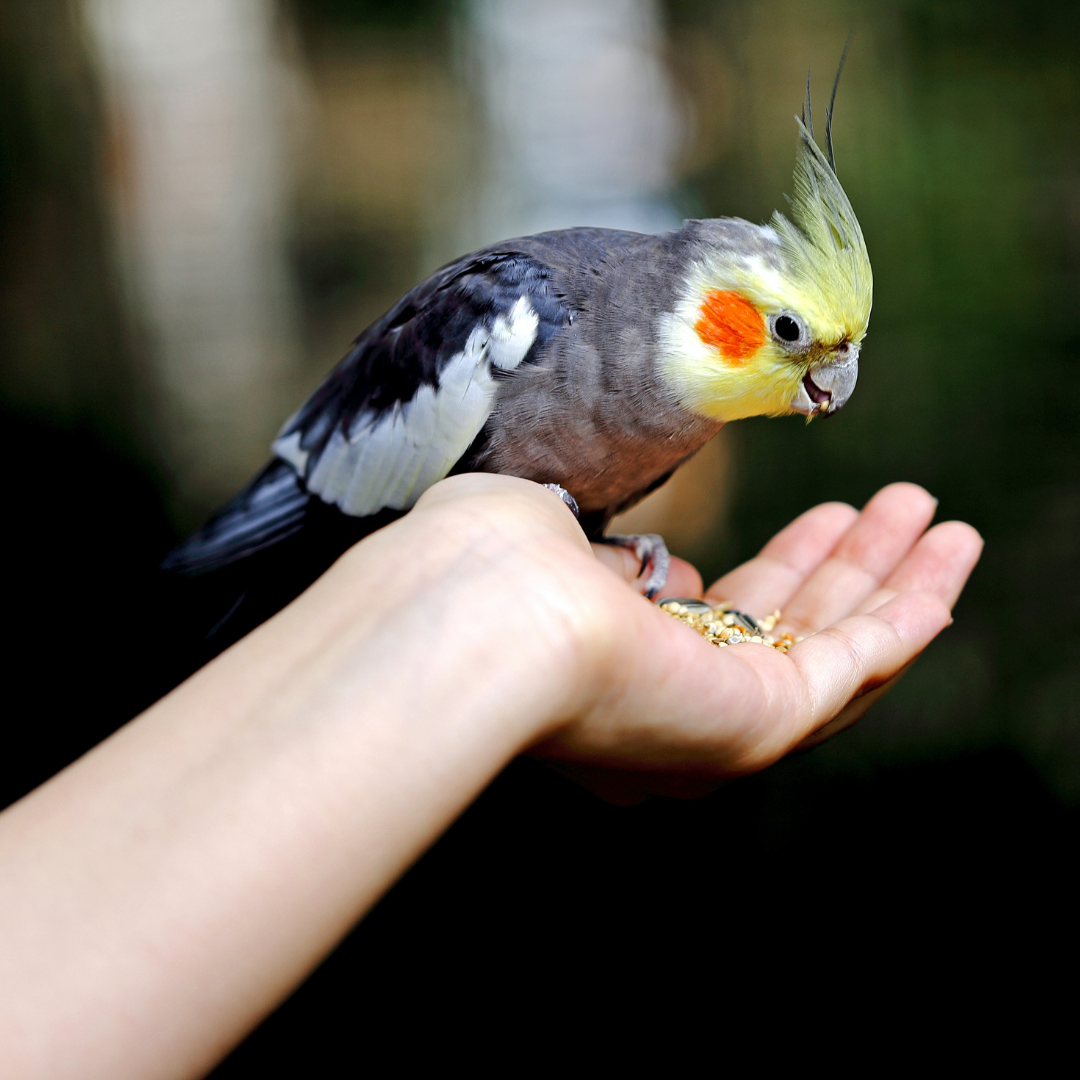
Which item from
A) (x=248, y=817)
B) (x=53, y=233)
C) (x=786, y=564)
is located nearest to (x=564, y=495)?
(x=786, y=564)

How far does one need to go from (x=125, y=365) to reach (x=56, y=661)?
1168mm

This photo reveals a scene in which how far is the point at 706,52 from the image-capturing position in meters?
2.96

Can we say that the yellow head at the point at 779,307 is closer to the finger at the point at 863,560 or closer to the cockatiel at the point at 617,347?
the cockatiel at the point at 617,347

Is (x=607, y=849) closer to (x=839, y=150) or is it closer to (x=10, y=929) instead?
(x=10, y=929)

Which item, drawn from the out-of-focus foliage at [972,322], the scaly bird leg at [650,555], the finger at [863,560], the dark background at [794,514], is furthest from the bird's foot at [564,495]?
the out-of-focus foliage at [972,322]

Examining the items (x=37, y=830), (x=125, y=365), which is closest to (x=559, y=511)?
(x=37, y=830)

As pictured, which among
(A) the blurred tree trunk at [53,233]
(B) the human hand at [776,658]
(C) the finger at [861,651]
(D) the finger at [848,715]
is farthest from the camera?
(A) the blurred tree trunk at [53,233]

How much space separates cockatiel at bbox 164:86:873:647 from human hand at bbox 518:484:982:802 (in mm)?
392

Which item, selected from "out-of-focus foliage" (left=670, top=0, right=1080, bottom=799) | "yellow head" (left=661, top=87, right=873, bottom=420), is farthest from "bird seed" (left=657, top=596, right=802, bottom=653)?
"out-of-focus foliage" (left=670, top=0, right=1080, bottom=799)

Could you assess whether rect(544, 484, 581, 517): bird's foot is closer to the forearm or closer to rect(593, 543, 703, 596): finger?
rect(593, 543, 703, 596): finger

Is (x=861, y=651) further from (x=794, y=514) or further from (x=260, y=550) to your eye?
(x=794, y=514)

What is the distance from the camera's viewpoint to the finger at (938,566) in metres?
1.57

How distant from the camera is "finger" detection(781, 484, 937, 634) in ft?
5.51

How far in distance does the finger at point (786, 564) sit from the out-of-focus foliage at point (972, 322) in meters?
1.02
